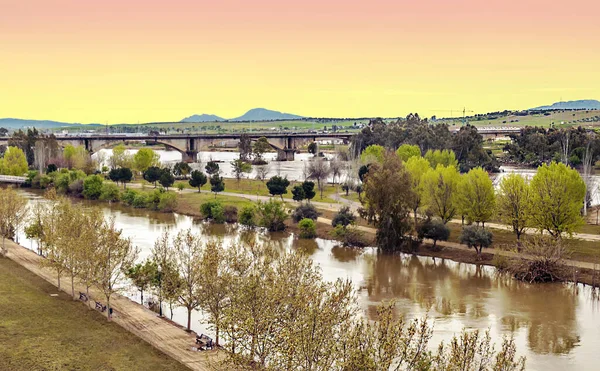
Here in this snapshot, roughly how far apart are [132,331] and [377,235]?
26.9 meters

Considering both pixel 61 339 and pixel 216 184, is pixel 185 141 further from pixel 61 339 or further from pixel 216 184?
pixel 61 339

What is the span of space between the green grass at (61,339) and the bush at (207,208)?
32.0 metres

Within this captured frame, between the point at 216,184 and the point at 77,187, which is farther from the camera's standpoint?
the point at 77,187

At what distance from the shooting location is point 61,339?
33.6 m

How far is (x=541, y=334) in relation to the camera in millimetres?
37312

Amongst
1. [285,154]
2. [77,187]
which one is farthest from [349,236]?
[285,154]

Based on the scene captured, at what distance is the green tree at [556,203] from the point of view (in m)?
53.1

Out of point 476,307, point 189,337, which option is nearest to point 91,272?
point 189,337

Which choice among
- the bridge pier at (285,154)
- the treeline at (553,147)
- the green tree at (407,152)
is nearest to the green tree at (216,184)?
the green tree at (407,152)

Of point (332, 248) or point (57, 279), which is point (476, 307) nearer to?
point (332, 248)

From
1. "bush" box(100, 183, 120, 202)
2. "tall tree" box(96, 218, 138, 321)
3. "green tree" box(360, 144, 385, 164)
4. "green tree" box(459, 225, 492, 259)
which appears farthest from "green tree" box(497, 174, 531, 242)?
"bush" box(100, 183, 120, 202)

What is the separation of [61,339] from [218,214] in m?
38.9

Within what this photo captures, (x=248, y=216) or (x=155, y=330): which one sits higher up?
(x=248, y=216)

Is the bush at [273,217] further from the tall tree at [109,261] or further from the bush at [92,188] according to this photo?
the bush at [92,188]
